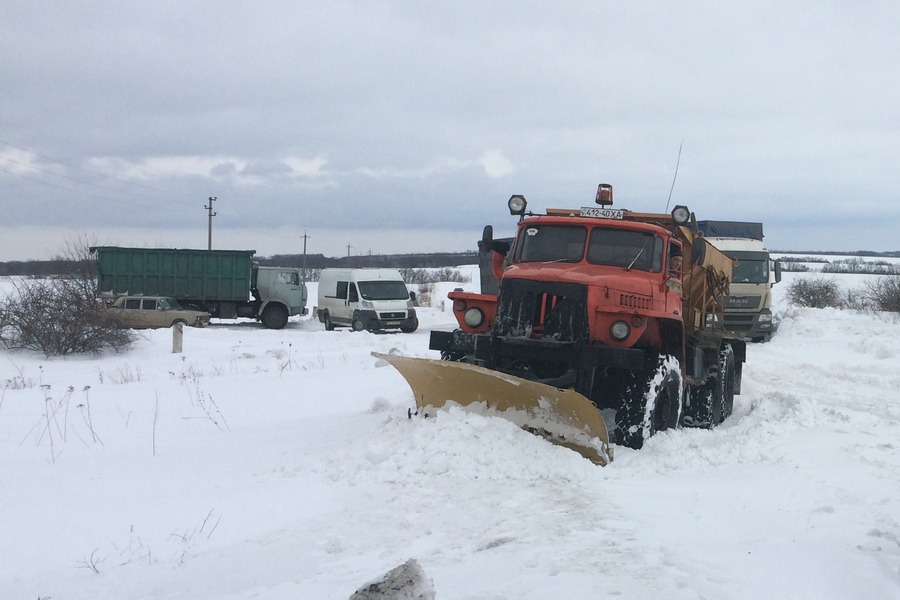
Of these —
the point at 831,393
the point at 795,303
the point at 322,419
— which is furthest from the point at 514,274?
the point at 795,303

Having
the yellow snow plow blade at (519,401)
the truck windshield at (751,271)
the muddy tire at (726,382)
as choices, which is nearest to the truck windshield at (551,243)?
the yellow snow plow blade at (519,401)

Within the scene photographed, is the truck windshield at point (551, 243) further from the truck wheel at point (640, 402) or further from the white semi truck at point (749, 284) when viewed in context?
the white semi truck at point (749, 284)

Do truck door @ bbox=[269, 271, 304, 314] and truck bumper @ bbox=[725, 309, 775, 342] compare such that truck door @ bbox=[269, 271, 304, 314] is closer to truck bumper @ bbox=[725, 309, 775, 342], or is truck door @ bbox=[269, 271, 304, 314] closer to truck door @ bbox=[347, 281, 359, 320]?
truck door @ bbox=[347, 281, 359, 320]

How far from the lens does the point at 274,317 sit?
29.8 meters

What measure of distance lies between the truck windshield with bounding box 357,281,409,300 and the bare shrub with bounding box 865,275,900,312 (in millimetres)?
17720

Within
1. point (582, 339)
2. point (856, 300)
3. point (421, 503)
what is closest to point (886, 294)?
point (856, 300)

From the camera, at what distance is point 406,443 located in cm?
693

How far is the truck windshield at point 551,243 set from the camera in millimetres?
8867

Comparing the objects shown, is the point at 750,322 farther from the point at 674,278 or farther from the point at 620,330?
the point at 620,330

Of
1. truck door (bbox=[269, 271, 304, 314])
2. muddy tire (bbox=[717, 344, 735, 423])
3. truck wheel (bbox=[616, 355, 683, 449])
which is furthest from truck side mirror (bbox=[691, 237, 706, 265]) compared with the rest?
truck door (bbox=[269, 271, 304, 314])

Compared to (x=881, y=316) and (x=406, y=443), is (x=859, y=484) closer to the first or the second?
(x=406, y=443)

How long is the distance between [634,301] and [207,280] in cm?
2395

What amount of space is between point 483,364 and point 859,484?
365 cm

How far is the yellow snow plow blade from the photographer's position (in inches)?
274
